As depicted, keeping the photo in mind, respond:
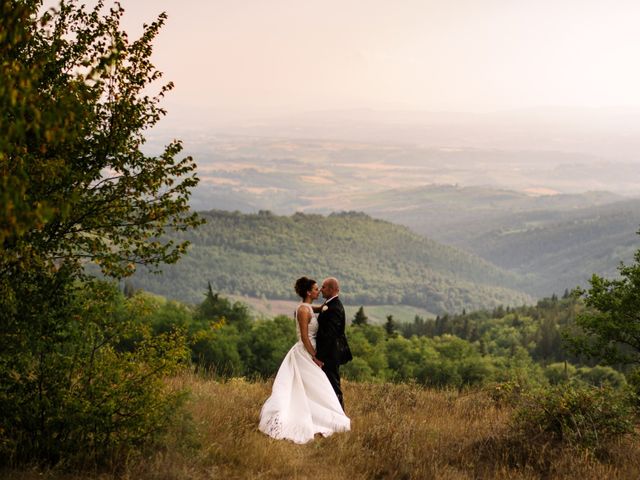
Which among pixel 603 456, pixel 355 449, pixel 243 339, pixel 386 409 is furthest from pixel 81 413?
pixel 243 339

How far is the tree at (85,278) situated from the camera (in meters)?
7.45

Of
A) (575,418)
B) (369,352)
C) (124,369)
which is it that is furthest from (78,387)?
(369,352)

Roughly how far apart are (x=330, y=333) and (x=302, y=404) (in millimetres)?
1259

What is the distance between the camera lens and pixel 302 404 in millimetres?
11000

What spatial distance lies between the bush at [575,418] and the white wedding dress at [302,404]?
2.90 m

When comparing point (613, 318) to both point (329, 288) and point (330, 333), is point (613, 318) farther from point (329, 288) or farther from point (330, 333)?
point (329, 288)

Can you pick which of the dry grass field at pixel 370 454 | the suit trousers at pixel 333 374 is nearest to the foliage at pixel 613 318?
the dry grass field at pixel 370 454

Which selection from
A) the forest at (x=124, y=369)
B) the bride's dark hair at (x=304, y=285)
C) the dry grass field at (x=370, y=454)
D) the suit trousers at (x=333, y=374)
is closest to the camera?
the forest at (x=124, y=369)

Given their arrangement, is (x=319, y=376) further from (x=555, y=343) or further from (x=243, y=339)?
(x=555, y=343)

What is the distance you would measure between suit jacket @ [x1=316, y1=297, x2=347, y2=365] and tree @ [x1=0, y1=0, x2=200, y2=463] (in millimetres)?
3201

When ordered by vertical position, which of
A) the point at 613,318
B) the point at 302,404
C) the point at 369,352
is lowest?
the point at 369,352

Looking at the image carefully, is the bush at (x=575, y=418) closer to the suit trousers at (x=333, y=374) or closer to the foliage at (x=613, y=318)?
the suit trousers at (x=333, y=374)

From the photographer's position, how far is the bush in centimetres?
936

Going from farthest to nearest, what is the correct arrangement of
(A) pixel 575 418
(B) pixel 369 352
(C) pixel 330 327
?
(B) pixel 369 352 < (C) pixel 330 327 < (A) pixel 575 418
